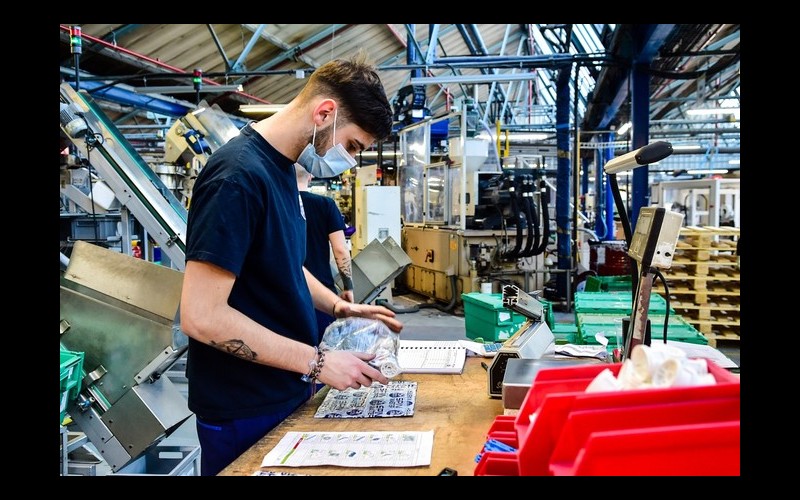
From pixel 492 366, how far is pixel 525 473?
862 millimetres

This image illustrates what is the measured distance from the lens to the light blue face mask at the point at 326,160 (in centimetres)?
158

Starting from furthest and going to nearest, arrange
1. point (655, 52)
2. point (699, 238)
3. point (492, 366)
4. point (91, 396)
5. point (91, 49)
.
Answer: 1. point (91, 49)
2. point (655, 52)
3. point (699, 238)
4. point (91, 396)
5. point (492, 366)

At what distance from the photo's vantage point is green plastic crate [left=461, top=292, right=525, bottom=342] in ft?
11.6

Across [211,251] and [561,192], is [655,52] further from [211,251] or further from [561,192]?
[211,251]

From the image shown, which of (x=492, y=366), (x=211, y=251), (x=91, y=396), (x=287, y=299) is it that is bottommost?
(x=91, y=396)

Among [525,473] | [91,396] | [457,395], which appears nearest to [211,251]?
[525,473]

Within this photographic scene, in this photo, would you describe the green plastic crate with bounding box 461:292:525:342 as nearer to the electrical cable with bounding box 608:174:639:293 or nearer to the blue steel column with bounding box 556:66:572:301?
the electrical cable with bounding box 608:174:639:293

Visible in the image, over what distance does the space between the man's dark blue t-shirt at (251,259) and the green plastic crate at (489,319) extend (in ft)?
6.71

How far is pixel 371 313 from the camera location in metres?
1.91

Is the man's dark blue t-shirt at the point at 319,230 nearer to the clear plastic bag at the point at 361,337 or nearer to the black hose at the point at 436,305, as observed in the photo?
the clear plastic bag at the point at 361,337

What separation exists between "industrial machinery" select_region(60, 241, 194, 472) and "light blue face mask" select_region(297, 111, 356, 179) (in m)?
0.93

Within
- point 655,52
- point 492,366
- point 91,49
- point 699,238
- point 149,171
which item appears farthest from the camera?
point 91,49

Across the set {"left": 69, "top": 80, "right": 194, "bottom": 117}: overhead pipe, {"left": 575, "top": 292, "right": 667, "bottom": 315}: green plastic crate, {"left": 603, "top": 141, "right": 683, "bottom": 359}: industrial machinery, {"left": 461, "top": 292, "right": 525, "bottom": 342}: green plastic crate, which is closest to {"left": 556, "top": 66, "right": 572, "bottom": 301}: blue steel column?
{"left": 575, "top": 292, "right": 667, "bottom": 315}: green plastic crate

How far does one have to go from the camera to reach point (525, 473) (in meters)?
0.90
